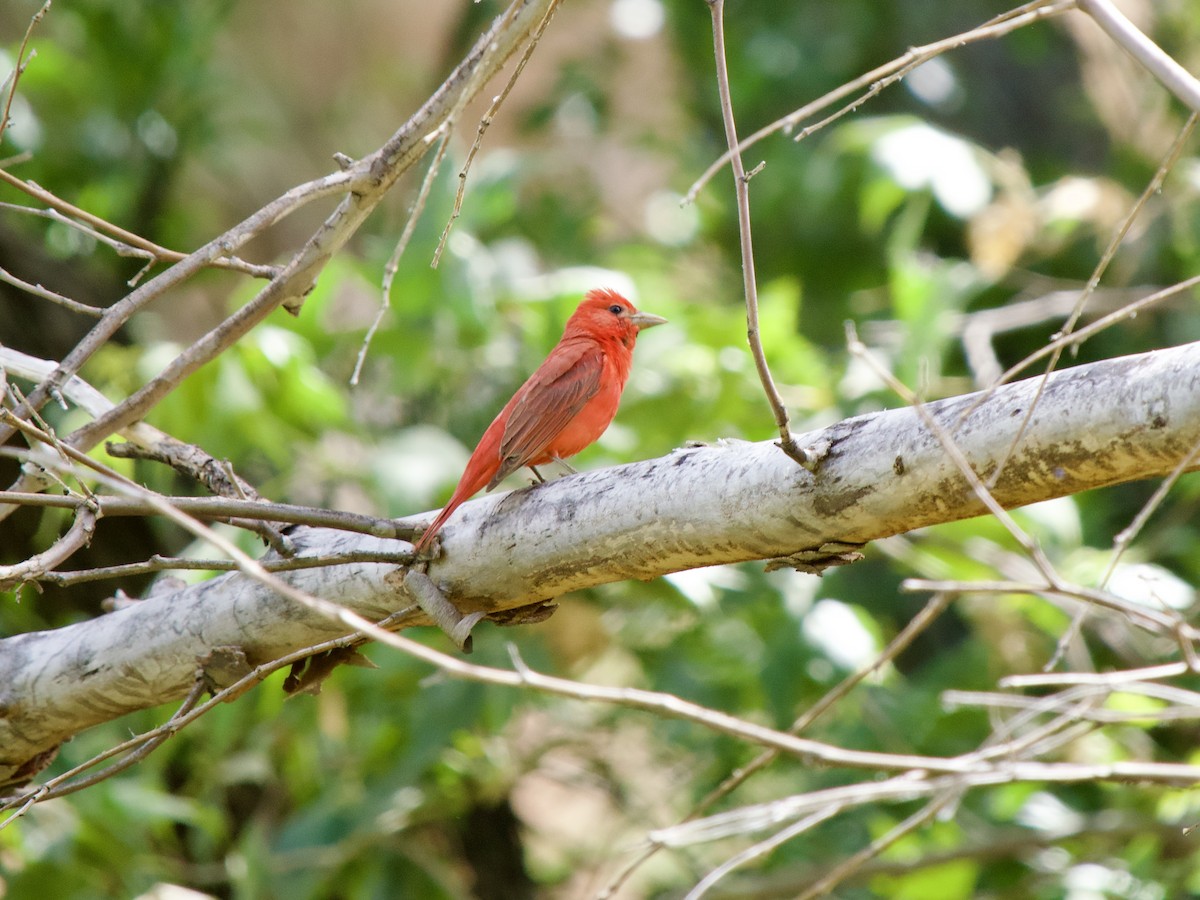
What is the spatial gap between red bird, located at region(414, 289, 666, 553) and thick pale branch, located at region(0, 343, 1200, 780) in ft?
1.78

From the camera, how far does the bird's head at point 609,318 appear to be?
406 centimetres

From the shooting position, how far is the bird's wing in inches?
129

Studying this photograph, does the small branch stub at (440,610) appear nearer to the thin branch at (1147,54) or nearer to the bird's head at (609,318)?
the thin branch at (1147,54)

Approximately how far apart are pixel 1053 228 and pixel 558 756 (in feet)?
11.3

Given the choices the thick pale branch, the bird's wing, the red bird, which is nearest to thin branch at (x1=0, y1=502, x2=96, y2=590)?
the thick pale branch

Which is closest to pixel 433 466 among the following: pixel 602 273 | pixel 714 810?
pixel 602 273

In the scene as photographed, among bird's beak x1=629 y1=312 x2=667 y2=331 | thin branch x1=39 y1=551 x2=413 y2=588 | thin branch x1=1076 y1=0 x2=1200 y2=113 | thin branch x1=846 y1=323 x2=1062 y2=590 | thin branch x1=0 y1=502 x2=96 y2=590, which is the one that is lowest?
thin branch x1=846 y1=323 x2=1062 y2=590

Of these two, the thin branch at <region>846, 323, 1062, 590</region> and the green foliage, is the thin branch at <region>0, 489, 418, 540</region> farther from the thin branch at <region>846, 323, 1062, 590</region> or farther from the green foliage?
the green foliage

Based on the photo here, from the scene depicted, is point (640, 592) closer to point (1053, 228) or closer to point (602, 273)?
point (602, 273)

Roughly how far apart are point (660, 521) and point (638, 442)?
2.42 meters

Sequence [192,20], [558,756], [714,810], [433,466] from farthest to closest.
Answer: [192,20]
[558,756]
[714,810]
[433,466]

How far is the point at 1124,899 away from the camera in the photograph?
4.49 m

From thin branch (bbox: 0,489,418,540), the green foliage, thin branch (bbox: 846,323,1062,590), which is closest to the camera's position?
thin branch (bbox: 846,323,1062,590)

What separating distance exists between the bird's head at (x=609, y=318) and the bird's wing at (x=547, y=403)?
0.39 meters
